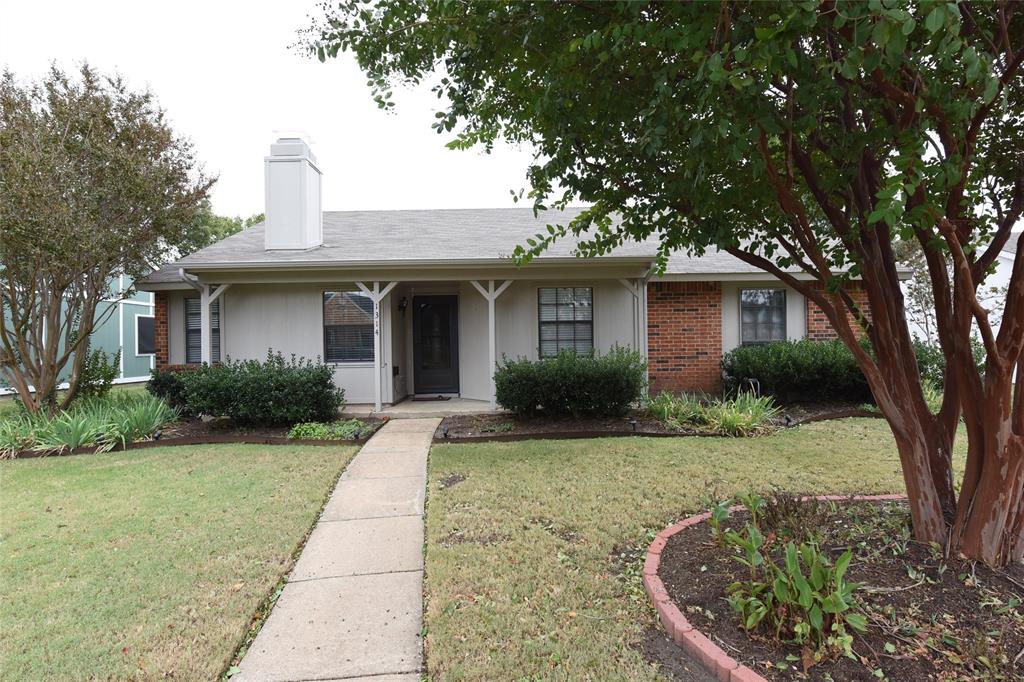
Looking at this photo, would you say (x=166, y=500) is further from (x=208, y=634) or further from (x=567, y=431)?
(x=567, y=431)

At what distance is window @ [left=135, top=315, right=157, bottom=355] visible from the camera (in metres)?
20.3

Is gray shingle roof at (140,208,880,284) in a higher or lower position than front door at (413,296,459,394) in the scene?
higher

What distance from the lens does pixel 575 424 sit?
810cm

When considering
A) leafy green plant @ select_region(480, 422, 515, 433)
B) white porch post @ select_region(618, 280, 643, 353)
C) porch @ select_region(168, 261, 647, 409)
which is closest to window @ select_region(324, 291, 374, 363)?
porch @ select_region(168, 261, 647, 409)

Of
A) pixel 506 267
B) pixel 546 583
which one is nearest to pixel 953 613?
pixel 546 583

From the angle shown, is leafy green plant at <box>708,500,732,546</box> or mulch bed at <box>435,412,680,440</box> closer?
leafy green plant at <box>708,500,732,546</box>

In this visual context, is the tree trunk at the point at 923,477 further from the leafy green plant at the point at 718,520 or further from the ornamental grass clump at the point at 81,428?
the ornamental grass clump at the point at 81,428

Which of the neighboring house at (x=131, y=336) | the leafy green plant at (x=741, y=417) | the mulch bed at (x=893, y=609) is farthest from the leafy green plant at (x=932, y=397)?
the neighboring house at (x=131, y=336)

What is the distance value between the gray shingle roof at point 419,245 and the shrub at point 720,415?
8.44 feet

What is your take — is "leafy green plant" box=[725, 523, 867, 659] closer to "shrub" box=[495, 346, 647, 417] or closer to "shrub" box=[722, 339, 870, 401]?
"shrub" box=[495, 346, 647, 417]

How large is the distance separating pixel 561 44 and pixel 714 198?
4.65ft

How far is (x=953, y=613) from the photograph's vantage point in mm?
2672

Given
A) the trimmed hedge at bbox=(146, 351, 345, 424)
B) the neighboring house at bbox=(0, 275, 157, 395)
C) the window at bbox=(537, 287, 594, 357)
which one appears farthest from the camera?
the neighboring house at bbox=(0, 275, 157, 395)

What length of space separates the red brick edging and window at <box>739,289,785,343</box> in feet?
27.4
